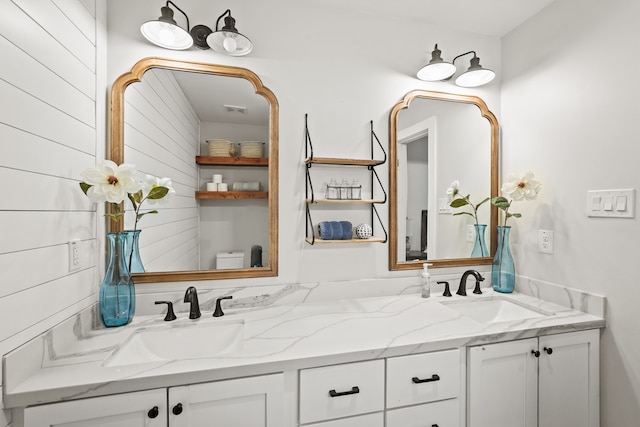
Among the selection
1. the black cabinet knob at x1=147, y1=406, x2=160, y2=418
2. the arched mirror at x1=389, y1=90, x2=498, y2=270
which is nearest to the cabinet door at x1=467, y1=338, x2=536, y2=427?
the arched mirror at x1=389, y1=90, x2=498, y2=270

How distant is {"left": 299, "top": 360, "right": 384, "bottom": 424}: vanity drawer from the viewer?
1087mm

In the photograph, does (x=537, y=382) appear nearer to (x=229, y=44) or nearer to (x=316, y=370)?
(x=316, y=370)

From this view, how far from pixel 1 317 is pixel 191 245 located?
29.0 inches

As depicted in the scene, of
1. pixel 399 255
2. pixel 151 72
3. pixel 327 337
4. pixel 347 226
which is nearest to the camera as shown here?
pixel 327 337

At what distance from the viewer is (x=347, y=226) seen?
5.55ft

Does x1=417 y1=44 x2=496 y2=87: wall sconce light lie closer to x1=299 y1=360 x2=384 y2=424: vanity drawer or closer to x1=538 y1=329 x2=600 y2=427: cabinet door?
x1=538 y1=329 x2=600 y2=427: cabinet door

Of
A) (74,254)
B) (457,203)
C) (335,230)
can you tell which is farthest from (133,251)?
(457,203)

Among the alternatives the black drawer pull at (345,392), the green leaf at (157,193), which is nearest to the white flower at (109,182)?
the green leaf at (157,193)

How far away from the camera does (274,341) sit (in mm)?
1197

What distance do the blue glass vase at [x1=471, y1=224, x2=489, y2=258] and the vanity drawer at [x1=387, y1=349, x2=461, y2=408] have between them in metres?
0.90

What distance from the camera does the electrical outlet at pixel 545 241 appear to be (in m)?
1.69

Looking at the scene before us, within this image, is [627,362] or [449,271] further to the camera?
[449,271]

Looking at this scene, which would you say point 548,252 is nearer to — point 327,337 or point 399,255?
point 399,255

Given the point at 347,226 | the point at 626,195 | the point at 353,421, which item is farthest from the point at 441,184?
the point at 353,421
